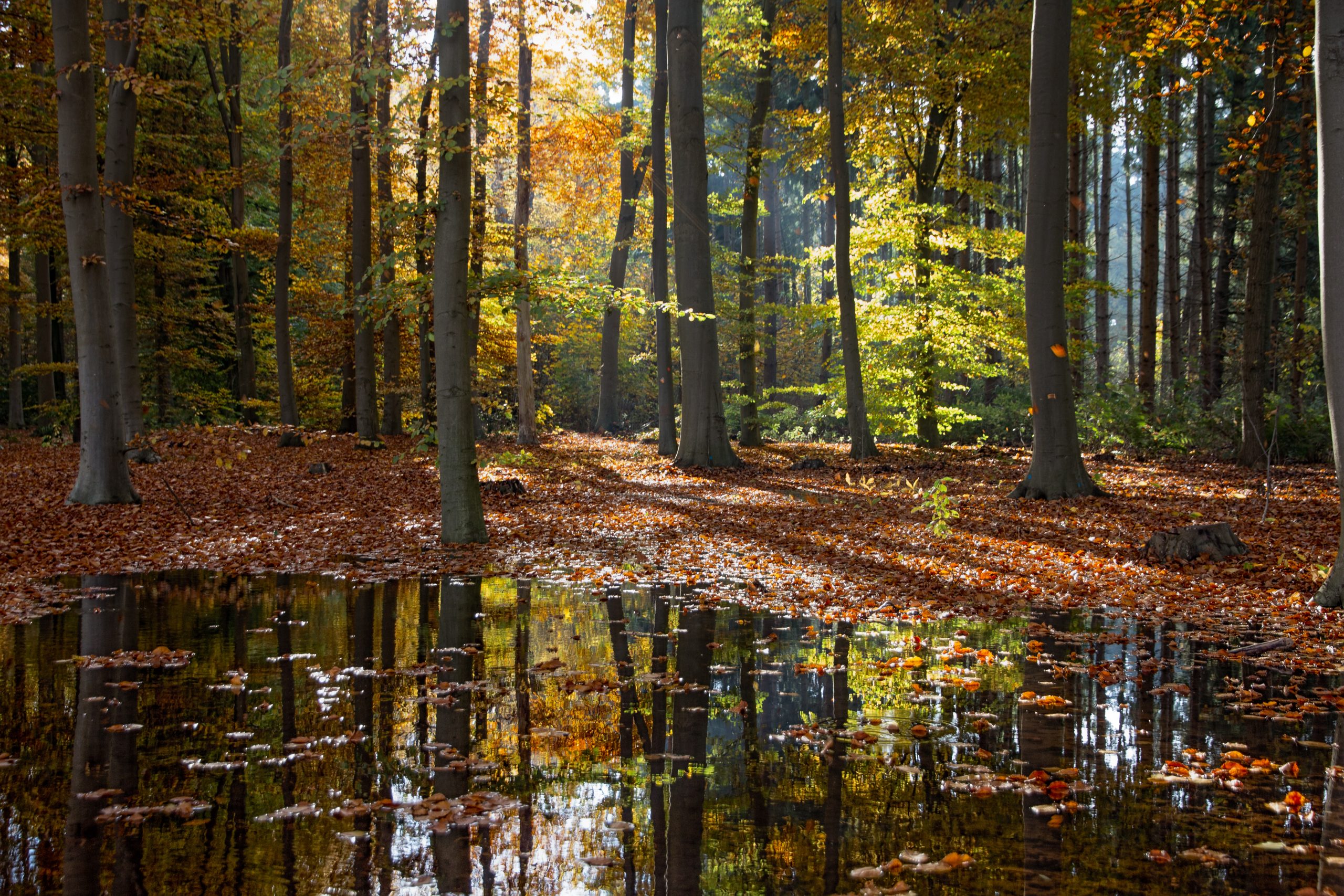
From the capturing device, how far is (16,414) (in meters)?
22.0

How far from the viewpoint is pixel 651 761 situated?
3324 millimetres

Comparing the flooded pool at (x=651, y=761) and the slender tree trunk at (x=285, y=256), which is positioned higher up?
the slender tree trunk at (x=285, y=256)

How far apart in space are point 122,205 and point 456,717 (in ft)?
32.1

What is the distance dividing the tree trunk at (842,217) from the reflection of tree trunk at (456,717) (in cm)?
1136

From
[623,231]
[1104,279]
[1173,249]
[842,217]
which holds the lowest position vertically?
[1104,279]

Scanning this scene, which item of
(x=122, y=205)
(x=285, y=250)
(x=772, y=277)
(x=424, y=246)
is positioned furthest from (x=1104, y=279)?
(x=122, y=205)

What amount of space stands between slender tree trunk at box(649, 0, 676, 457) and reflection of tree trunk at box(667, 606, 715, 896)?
1293cm

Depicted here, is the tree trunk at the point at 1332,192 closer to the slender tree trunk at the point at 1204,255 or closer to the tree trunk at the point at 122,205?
the tree trunk at the point at 122,205

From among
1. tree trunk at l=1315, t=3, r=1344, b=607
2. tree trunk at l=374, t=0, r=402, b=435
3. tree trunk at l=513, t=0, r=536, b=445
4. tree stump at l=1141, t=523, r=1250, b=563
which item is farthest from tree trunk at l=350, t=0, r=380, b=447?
tree trunk at l=1315, t=3, r=1344, b=607

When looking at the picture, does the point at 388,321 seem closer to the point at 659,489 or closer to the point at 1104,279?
the point at 659,489

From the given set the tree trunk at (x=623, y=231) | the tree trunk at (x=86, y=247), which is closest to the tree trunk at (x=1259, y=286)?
the tree trunk at (x=623, y=231)

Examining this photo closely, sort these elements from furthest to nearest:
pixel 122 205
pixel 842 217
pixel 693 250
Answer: pixel 842 217 < pixel 693 250 < pixel 122 205

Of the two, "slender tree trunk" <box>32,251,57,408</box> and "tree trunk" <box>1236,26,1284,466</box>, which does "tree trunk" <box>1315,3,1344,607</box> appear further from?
"slender tree trunk" <box>32,251,57,408</box>

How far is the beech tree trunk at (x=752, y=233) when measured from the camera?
1909cm
